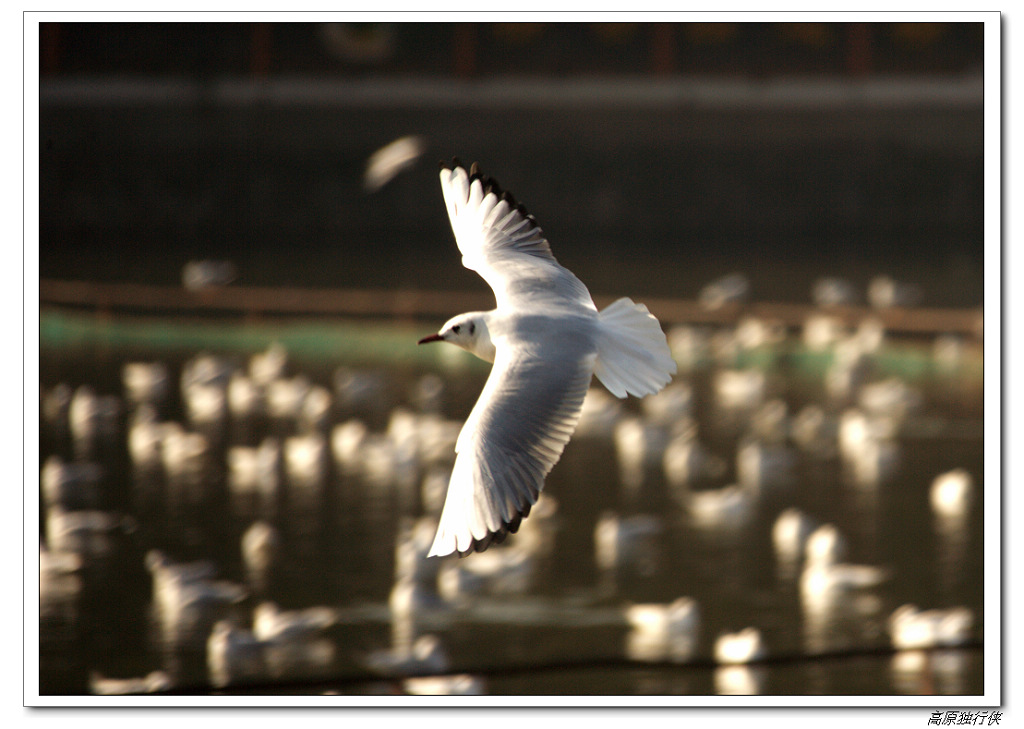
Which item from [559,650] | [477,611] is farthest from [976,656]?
[477,611]

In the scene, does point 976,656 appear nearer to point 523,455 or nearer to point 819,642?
point 819,642

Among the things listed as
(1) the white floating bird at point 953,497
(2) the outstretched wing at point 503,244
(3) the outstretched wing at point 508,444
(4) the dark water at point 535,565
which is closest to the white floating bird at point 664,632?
(4) the dark water at point 535,565

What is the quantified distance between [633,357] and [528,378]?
0.18m

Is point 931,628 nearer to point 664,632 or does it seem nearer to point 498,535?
point 664,632

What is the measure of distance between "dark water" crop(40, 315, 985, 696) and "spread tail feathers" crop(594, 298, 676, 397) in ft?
4.81

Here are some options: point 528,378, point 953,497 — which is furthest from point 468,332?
point 953,497

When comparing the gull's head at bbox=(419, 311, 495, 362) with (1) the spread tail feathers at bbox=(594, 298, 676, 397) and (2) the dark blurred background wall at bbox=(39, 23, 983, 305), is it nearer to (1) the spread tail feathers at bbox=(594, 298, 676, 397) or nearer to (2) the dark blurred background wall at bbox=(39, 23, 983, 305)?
(1) the spread tail feathers at bbox=(594, 298, 676, 397)

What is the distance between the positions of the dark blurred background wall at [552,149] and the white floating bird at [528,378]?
2.54 meters

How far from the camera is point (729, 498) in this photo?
6266mm

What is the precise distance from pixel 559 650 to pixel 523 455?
2.71 m

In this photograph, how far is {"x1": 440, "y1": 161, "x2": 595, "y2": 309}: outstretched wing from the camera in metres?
2.28

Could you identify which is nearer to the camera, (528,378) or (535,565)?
(528,378)

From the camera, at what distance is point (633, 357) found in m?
2.21
